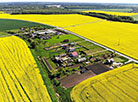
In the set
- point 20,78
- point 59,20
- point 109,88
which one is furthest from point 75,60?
point 59,20

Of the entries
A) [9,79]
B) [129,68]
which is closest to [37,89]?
[9,79]

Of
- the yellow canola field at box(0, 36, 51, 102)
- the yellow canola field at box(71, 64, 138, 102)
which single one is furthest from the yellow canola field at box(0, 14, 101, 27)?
the yellow canola field at box(71, 64, 138, 102)

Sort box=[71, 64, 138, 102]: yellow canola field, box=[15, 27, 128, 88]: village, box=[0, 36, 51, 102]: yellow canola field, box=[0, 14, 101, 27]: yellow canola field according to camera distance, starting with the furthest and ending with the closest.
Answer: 1. box=[0, 14, 101, 27]: yellow canola field
2. box=[15, 27, 128, 88]: village
3. box=[0, 36, 51, 102]: yellow canola field
4. box=[71, 64, 138, 102]: yellow canola field

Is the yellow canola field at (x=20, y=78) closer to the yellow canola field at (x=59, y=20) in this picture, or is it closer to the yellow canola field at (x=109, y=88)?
the yellow canola field at (x=109, y=88)

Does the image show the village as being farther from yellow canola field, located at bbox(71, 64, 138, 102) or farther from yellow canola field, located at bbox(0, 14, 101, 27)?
yellow canola field, located at bbox(0, 14, 101, 27)

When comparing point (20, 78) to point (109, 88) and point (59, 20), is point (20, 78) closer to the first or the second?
point (109, 88)

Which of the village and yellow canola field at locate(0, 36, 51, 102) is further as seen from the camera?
the village

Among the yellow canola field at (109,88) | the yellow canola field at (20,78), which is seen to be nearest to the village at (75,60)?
the yellow canola field at (109,88)
